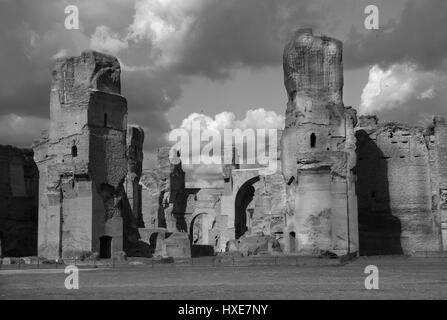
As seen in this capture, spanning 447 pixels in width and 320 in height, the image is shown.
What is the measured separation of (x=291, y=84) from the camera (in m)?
29.1

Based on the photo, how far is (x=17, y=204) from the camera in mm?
37750

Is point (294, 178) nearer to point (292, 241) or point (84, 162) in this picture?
point (292, 241)

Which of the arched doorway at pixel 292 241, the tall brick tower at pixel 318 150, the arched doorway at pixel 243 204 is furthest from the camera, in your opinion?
the arched doorway at pixel 243 204

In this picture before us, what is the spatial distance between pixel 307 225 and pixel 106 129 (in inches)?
426

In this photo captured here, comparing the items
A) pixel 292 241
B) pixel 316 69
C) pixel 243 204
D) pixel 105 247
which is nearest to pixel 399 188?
pixel 292 241

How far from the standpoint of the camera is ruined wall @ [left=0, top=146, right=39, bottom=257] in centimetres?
3656

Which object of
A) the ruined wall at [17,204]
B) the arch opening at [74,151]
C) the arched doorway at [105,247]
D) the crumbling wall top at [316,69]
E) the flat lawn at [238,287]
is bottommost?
the flat lawn at [238,287]

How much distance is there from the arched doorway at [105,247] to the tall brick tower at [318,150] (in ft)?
27.3

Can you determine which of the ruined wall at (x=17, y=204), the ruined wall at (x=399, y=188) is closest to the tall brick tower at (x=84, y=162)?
the ruined wall at (x=17, y=204)

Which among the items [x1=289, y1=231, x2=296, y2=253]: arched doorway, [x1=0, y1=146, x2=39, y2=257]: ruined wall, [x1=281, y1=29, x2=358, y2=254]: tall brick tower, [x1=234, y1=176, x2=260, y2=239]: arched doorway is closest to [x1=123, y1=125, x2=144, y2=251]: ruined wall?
[x1=0, y1=146, x2=39, y2=257]: ruined wall

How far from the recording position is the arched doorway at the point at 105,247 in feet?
103

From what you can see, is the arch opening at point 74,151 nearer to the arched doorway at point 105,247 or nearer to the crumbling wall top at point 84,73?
the crumbling wall top at point 84,73
